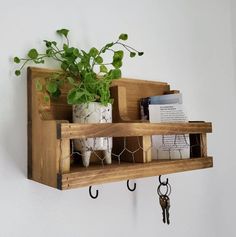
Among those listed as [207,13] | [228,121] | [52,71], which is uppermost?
[207,13]

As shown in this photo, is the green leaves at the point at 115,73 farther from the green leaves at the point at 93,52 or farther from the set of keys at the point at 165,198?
the set of keys at the point at 165,198

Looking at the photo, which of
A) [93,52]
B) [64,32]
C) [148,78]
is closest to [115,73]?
[93,52]

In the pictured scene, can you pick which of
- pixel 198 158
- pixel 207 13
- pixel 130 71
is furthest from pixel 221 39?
pixel 198 158

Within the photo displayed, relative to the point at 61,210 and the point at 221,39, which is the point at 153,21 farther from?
the point at 61,210

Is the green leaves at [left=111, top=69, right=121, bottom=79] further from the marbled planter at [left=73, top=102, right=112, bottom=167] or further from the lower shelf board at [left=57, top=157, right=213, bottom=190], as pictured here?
the lower shelf board at [left=57, top=157, right=213, bottom=190]

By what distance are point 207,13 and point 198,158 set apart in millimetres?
751

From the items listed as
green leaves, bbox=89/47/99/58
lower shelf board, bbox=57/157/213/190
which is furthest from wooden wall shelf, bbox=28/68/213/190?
green leaves, bbox=89/47/99/58

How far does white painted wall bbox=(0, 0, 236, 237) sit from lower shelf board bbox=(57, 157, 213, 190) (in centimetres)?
18

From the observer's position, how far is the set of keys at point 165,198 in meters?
0.89

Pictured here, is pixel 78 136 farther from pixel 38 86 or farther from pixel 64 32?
pixel 64 32

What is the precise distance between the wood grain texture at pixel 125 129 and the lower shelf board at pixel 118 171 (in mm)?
80

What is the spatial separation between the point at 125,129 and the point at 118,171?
0.34 ft

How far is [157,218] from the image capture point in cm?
98

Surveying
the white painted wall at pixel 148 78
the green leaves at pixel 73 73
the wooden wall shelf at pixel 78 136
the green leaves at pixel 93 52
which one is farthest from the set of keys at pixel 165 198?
the green leaves at pixel 93 52
